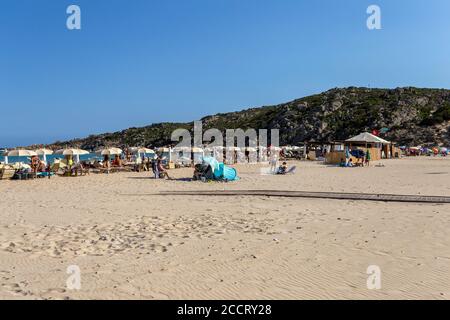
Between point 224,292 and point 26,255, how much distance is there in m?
3.43

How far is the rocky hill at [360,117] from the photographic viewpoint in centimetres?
6034

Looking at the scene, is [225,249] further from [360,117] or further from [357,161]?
[360,117]

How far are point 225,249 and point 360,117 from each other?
234 ft

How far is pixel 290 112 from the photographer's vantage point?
8669cm

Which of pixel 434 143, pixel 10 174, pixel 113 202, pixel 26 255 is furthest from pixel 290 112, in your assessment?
pixel 26 255

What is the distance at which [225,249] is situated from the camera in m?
6.65

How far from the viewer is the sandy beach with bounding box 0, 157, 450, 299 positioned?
4797 mm

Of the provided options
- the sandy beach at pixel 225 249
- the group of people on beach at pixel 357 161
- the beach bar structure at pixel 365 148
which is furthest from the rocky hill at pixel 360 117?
the sandy beach at pixel 225 249

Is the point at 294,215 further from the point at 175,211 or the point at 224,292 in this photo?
the point at 224,292

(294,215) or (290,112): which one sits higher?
(290,112)

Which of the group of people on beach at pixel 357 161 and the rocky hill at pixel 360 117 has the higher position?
the rocky hill at pixel 360 117

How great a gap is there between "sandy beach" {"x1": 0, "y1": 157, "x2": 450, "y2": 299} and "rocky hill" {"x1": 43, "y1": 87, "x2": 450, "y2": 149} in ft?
150

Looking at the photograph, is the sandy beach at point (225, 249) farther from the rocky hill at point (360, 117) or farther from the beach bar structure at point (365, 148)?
the rocky hill at point (360, 117)

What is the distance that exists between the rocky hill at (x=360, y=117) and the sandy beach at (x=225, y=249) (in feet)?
150
